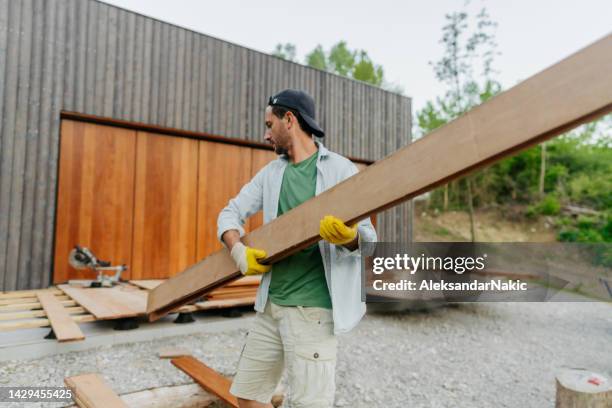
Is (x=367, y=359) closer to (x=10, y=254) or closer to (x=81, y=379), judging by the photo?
(x=81, y=379)

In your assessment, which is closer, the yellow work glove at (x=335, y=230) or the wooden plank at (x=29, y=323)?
the yellow work glove at (x=335, y=230)

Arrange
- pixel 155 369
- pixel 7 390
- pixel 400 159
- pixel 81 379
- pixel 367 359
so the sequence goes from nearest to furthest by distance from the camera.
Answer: pixel 400 159 < pixel 81 379 < pixel 7 390 < pixel 155 369 < pixel 367 359

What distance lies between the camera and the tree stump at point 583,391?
8.88 feet

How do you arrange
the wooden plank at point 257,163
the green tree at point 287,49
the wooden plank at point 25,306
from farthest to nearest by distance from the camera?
1. the green tree at point 287,49
2. the wooden plank at point 257,163
3. the wooden plank at point 25,306

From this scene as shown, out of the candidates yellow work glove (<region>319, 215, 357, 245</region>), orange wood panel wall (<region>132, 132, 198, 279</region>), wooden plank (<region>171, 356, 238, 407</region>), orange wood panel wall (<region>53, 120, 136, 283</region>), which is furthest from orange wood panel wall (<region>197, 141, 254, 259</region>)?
yellow work glove (<region>319, 215, 357, 245</region>)

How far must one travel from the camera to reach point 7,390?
292 cm

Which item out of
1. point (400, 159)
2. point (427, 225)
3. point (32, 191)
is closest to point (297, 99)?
point (400, 159)

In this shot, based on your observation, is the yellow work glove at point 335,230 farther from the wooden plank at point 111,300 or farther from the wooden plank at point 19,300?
the wooden plank at point 19,300

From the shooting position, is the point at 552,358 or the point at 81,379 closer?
the point at 81,379

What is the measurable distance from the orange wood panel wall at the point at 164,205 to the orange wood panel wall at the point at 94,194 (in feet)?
0.52

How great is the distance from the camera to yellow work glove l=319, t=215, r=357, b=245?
1.59m

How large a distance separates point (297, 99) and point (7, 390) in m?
3.03

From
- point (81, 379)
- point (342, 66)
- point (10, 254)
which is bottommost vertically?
point (81, 379)

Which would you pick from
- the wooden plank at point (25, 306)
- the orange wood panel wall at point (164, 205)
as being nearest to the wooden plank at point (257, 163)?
the orange wood panel wall at point (164, 205)
